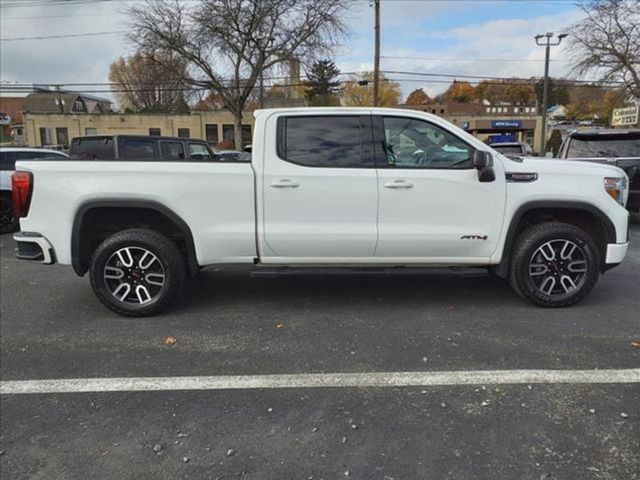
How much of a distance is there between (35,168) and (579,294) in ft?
16.6

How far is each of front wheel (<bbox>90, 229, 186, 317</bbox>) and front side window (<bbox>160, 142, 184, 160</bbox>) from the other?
23.8 feet

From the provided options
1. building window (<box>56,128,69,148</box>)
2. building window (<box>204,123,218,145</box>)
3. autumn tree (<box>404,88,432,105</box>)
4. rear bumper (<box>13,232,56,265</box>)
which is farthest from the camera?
autumn tree (<box>404,88,432,105</box>)

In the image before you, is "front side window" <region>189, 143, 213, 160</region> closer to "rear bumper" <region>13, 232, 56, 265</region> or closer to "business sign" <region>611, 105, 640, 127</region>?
"rear bumper" <region>13, 232, 56, 265</region>

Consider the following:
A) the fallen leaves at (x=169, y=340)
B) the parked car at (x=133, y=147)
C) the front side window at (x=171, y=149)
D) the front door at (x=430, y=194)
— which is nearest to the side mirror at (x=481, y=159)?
the front door at (x=430, y=194)

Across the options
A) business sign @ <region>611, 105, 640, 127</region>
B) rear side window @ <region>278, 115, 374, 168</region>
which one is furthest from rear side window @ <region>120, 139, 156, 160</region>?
business sign @ <region>611, 105, 640, 127</region>

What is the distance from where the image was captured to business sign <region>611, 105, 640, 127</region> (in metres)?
25.8

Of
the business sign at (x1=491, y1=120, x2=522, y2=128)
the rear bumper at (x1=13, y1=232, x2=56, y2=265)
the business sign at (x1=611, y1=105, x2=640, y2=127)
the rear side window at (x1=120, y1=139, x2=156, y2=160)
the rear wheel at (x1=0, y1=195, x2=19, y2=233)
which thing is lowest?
the rear wheel at (x1=0, y1=195, x2=19, y2=233)

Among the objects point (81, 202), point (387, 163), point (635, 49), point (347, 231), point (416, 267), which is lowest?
point (416, 267)

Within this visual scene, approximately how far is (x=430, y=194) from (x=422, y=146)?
45 centimetres

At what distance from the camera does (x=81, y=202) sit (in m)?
4.54

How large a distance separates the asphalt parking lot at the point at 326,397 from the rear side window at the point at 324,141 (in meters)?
1.42

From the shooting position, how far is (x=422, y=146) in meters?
4.68

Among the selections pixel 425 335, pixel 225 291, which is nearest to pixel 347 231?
pixel 425 335

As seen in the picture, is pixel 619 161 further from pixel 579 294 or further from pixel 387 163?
pixel 387 163
